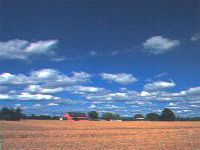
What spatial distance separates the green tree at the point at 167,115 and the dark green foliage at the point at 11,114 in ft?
293

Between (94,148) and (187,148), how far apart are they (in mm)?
8508

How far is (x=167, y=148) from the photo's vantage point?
1764 centimetres

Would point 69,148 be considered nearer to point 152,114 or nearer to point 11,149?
point 11,149

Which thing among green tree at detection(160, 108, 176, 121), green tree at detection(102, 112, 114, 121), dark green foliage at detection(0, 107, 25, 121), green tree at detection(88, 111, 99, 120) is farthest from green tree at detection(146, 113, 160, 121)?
dark green foliage at detection(0, 107, 25, 121)

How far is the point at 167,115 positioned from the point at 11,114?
319 ft

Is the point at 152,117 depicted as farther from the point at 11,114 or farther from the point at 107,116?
the point at 11,114

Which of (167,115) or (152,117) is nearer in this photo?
(167,115)

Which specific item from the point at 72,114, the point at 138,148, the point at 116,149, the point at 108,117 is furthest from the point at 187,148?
the point at 108,117

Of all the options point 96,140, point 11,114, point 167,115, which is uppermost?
point 167,115

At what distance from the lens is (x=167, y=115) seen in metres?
126

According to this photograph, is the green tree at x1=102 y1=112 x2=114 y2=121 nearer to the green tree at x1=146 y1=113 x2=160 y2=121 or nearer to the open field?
the green tree at x1=146 y1=113 x2=160 y2=121

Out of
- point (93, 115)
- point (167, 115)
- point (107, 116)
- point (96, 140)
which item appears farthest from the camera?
point (107, 116)

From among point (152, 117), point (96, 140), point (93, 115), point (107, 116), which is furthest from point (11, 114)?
point (96, 140)

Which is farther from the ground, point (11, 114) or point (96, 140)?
point (11, 114)
